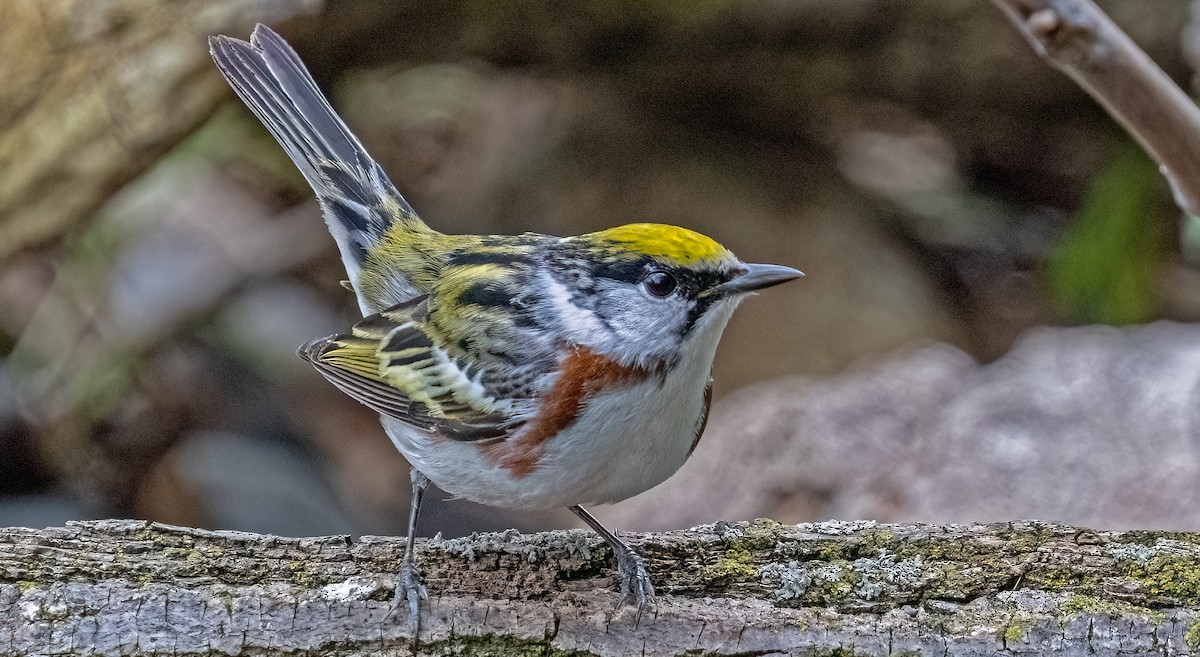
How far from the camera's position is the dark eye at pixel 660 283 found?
3.02 m

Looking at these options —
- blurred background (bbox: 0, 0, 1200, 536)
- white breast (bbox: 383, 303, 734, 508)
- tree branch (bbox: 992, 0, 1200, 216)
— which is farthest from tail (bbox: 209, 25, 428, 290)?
tree branch (bbox: 992, 0, 1200, 216)

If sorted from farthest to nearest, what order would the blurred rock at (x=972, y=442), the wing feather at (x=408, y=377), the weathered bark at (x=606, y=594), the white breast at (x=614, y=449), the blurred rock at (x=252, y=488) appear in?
the blurred rock at (x=252, y=488)
the blurred rock at (x=972, y=442)
the wing feather at (x=408, y=377)
the white breast at (x=614, y=449)
the weathered bark at (x=606, y=594)

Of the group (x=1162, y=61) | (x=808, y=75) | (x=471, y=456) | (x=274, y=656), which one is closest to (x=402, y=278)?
(x=471, y=456)

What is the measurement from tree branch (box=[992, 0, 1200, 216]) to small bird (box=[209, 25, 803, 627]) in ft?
3.05

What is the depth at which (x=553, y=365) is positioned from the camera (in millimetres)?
3076

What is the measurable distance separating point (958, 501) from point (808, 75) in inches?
99.5

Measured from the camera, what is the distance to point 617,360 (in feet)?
9.88

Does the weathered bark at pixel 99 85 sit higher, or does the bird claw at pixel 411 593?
the weathered bark at pixel 99 85

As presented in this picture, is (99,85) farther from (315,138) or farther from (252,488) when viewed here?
(252,488)

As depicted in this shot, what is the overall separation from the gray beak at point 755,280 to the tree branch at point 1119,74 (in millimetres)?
903

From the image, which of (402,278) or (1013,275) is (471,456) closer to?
(402,278)

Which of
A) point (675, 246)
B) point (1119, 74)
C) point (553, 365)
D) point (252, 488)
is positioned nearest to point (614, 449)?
point (553, 365)

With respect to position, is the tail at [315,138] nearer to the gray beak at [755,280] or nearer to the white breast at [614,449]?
the white breast at [614,449]

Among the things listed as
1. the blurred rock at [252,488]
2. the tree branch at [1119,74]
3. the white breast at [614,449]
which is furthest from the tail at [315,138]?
the tree branch at [1119,74]
